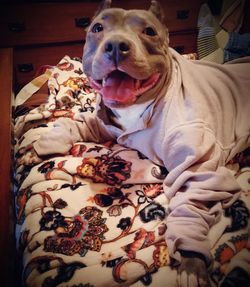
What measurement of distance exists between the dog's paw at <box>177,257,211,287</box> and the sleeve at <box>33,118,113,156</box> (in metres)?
0.63

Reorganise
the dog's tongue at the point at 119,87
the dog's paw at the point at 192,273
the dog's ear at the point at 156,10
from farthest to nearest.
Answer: the dog's ear at the point at 156,10 < the dog's tongue at the point at 119,87 < the dog's paw at the point at 192,273

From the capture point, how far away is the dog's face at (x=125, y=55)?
0.88 metres

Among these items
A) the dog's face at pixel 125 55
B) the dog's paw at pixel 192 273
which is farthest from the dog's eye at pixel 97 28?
the dog's paw at pixel 192 273

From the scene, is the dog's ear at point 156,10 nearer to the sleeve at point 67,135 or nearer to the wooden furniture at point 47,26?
the sleeve at point 67,135

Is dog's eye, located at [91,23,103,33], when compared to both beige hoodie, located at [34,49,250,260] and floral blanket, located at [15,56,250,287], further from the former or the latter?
floral blanket, located at [15,56,250,287]

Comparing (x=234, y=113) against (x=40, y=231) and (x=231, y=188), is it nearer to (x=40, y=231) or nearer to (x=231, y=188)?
(x=231, y=188)

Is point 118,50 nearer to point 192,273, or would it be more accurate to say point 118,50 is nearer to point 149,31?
point 149,31

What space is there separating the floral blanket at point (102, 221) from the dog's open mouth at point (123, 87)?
0.26m

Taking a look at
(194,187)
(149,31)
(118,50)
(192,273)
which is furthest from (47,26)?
(192,273)

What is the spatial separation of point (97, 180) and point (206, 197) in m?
0.39

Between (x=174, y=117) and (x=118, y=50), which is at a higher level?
(x=118, y=50)

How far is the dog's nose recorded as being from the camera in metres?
0.86

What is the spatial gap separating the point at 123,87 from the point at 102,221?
0.43 m

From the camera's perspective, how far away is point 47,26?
202 cm
